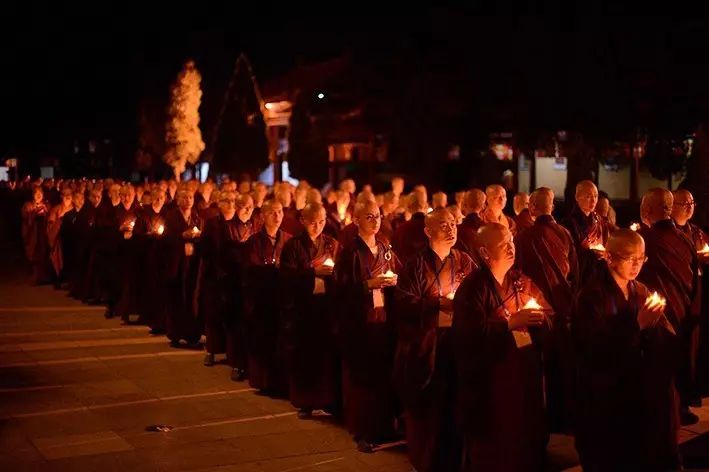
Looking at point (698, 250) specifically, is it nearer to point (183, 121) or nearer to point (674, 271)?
point (674, 271)

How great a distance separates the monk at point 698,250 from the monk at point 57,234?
11475 mm

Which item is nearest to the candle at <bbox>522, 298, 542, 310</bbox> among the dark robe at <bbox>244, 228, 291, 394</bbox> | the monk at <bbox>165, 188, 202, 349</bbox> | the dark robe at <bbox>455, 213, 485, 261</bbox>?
the dark robe at <bbox>455, 213, 485, 261</bbox>

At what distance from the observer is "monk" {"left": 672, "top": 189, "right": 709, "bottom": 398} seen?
327 inches

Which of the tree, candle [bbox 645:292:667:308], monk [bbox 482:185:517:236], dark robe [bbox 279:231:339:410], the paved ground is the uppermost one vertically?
the tree

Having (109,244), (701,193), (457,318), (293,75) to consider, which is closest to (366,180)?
(293,75)

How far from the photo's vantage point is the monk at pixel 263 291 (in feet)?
30.0

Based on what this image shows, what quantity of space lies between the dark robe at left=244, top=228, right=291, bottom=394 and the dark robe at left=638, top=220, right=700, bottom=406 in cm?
337

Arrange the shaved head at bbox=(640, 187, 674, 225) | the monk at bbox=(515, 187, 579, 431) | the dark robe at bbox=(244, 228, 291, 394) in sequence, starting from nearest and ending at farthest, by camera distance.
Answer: the monk at bbox=(515, 187, 579, 431) → the shaved head at bbox=(640, 187, 674, 225) → the dark robe at bbox=(244, 228, 291, 394)

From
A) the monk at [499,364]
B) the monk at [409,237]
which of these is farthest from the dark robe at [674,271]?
the monk at [409,237]

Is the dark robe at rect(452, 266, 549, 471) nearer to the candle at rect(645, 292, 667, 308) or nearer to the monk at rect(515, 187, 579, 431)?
the candle at rect(645, 292, 667, 308)

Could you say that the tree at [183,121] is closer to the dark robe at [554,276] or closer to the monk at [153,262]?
the monk at [153,262]

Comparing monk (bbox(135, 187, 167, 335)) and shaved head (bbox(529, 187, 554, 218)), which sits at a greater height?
shaved head (bbox(529, 187, 554, 218))

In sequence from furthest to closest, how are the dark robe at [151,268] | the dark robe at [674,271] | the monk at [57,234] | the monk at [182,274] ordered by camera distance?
the monk at [57,234]
the dark robe at [151,268]
the monk at [182,274]
the dark robe at [674,271]

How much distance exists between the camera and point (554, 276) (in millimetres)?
7719
